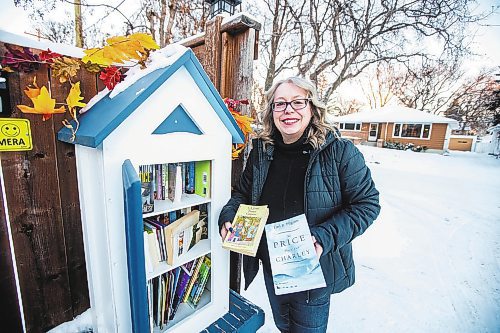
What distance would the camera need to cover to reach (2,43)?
109cm

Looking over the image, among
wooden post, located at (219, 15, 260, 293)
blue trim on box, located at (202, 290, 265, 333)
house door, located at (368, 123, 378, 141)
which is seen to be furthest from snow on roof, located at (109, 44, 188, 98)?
house door, located at (368, 123, 378, 141)

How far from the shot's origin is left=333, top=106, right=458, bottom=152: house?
1588 cm

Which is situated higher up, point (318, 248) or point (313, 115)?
point (313, 115)

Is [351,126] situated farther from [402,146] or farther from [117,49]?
[117,49]

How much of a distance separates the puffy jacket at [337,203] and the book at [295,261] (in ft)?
0.21

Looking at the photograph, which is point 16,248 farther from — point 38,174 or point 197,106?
point 197,106

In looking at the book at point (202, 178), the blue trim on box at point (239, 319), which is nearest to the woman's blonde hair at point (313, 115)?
the book at point (202, 178)

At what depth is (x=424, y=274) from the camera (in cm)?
290

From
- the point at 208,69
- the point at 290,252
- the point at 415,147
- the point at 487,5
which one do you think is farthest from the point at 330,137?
the point at 415,147

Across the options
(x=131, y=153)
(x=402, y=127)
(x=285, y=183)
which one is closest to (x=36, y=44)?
(x=131, y=153)

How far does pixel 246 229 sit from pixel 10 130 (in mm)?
1263

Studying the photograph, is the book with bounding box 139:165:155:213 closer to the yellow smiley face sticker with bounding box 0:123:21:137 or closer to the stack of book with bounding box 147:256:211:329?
the stack of book with bounding box 147:256:211:329

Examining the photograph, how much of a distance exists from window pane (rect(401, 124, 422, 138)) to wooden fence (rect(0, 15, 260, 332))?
19262mm

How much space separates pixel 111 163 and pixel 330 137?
1024mm
